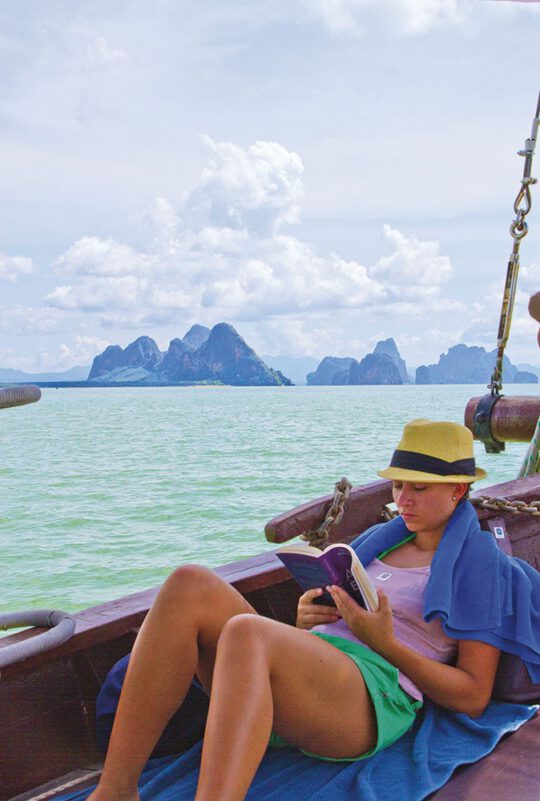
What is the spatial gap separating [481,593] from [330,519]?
0.65 meters

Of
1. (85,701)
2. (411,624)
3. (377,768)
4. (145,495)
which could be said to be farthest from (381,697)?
(145,495)

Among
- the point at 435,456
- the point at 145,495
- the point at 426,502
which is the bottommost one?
the point at 145,495

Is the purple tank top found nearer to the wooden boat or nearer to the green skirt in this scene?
the green skirt

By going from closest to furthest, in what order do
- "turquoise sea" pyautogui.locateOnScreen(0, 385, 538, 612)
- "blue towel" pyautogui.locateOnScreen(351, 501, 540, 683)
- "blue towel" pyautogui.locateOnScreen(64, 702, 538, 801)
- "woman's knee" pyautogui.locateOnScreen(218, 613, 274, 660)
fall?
"woman's knee" pyautogui.locateOnScreen(218, 613, 274, 660)
"blue towel" pyautogui.locateOnScreen(64, 702, 538, 801)
"blue towel" pyautogui.locateOnScreen(351, 501, 540, 683)
"turquoise sea" pyautogui.locateOnScreen(0, 385, 538, 612)

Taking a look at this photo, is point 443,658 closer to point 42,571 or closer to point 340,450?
point 42,571

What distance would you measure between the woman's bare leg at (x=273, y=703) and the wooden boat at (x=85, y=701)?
26 cm

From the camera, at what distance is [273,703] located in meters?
1.96

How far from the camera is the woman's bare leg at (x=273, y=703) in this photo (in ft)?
5.82

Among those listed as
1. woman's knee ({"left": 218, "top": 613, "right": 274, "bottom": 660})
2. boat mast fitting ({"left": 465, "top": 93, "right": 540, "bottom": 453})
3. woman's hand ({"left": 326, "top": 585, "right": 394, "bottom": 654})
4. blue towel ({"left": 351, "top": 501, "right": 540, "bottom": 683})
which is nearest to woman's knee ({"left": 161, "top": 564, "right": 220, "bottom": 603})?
woman's knee ({"left": 218, "top": 613, "right": 274, "bottom": 660})

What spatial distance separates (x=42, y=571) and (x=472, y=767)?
35.5ft

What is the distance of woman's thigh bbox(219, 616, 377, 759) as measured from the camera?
194 cm

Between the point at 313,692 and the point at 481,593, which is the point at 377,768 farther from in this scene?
the point at 481,593

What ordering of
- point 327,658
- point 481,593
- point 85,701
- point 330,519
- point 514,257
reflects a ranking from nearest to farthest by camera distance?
point 327,658, point 481,593, point 85,701, point 330,519, point 514,257

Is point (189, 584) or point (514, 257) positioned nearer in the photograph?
point (189, 584)
